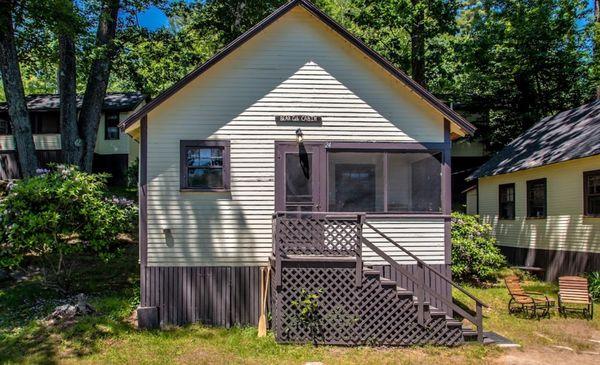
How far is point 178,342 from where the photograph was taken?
9.02 meters

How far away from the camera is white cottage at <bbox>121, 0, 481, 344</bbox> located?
400 inches

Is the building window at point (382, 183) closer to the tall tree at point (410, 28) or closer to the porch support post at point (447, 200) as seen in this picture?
the porch support post at point (447, 200)

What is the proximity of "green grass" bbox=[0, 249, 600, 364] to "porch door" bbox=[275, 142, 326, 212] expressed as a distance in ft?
9.29

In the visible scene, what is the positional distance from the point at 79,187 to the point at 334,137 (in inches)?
220

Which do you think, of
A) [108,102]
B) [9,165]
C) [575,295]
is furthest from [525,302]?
[9,165]

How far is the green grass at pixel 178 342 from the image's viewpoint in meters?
8.23

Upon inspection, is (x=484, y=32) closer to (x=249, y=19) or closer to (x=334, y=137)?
(x=249, y=19)

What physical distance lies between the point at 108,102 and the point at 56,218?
19643mm

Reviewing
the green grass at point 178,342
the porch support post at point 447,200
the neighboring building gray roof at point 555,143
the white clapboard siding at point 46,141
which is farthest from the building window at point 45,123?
the porch support post at point 447,200

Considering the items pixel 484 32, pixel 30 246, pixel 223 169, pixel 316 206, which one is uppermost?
pixel 484 32

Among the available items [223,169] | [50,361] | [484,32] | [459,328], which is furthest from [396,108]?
[484,32]

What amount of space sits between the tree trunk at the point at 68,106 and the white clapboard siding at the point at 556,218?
15214 mm

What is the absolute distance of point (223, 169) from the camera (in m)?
10.3

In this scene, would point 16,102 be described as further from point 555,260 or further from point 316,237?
point 555,260
